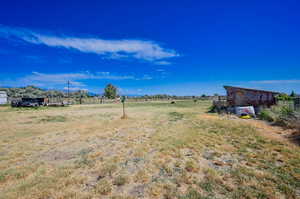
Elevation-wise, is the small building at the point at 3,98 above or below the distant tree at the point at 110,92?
below

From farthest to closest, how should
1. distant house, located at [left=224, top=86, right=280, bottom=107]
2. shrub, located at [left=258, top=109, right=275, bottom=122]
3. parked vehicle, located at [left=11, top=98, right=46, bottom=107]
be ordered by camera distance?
parked vehicle, located at [left=11, top=98, right=46, bottom=107], distant house, located at [left=224, top=86, right=280, bottom=107], shrub, located at [left=258, top=109, right=275, bottom=122]

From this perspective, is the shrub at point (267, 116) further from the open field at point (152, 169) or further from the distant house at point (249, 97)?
the open field at point (152, 169)

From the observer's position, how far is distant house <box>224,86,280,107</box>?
39.4ft

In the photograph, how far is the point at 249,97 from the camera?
1338cm

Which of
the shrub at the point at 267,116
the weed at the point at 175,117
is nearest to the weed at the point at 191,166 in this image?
the weed at the point at 175,117

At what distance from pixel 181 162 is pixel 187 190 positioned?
1176 millimetres

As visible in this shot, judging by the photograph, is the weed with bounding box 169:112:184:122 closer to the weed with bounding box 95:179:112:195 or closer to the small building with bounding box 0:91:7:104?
the weed with bounding box 95:179:112:195

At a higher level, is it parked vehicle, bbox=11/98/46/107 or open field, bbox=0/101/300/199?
parked vehicle, bbox=11/98/46/107

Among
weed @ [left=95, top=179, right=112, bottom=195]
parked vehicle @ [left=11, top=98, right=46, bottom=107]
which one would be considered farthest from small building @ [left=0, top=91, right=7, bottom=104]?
weed @ [left=95, top=179, right=112, bottom=195]

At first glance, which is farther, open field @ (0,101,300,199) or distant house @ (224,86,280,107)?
distant house @ (224,86,280,107)

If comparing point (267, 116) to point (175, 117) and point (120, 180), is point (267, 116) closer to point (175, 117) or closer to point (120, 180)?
point (175, 117)

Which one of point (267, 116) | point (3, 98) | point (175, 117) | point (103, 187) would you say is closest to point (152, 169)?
point (103, 187)

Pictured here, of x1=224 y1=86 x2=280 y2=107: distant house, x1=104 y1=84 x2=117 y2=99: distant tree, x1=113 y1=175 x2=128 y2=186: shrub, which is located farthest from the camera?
x1=104 y1=84 x2=117 y2=99: distant tree

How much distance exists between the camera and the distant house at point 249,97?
39.4 ft
